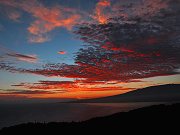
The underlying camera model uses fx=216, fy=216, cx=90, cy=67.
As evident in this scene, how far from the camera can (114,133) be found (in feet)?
92.5

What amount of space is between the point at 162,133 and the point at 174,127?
9.01 ft

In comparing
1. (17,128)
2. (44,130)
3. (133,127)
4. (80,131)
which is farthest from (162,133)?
(17,128)

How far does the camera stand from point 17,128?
3819 cm

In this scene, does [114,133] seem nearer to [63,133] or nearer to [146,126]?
[146,126]

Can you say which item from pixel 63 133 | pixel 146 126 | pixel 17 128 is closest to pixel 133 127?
pixel 146 126

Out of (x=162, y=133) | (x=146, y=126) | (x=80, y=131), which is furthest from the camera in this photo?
(x=80, y=131)

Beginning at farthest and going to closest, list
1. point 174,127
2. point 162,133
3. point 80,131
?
point 80,131 < point 174,127 < point 162,133

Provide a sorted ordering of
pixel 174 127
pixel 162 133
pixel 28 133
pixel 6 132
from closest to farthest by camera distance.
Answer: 1. pixel 162 133
2. pixel 174 127
3. pixel 28 133
4. pixel 6 132

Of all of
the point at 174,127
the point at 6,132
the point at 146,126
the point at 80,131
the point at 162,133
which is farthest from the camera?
the point at 6,132

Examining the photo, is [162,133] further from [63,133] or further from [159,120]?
[63,133]

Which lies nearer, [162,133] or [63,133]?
[162,133]

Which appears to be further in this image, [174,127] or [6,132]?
[6,132]

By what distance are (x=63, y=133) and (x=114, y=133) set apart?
810 centimetres

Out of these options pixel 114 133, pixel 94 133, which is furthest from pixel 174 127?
pixel 94 133
